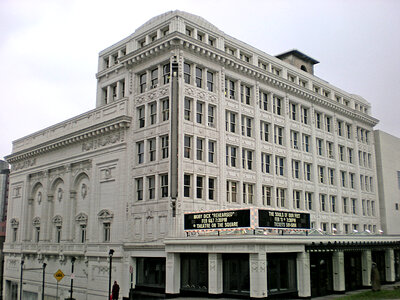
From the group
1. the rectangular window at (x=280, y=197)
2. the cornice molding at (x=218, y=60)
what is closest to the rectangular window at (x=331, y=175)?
the cornice molding at (x=218, y=60)

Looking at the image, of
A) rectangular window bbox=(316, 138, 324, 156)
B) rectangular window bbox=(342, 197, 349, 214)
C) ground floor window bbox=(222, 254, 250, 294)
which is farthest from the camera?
rectangular window bbox=(342, 197, 349, 214)

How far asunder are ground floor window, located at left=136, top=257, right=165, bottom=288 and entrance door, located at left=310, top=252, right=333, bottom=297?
41.2 ft

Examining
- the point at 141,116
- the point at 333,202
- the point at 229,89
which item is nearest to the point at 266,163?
the point at 229,89

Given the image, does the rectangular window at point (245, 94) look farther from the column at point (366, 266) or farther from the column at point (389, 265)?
the column at point (389, 265)

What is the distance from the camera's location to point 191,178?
38531mm

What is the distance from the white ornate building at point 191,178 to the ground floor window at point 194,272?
4.7 inches

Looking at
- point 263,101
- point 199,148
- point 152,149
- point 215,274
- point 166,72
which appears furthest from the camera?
point 263,101

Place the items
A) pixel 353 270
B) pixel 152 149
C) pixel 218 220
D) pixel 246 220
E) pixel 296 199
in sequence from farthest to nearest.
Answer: pixel 296 199 → pixel 353 270 → pixel 152 149 → pixel 218 220 → pixel 246 220

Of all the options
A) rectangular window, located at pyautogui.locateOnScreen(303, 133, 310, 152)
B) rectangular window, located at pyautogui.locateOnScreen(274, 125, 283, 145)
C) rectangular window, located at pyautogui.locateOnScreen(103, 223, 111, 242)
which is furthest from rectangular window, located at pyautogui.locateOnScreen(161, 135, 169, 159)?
rectangular window, located at pyautogui.locateOnScreen(303, 133, 310, 152)

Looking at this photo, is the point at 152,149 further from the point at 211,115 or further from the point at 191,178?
the point at 211,115

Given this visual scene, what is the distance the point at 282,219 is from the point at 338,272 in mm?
8988

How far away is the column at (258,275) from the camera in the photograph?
98.0 ft

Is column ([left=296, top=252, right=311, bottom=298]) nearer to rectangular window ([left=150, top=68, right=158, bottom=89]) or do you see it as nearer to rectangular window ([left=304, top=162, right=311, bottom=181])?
rectangular window ([left=304, top=162, right=311, bottom=181])

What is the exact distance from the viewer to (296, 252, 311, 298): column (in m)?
33.7
